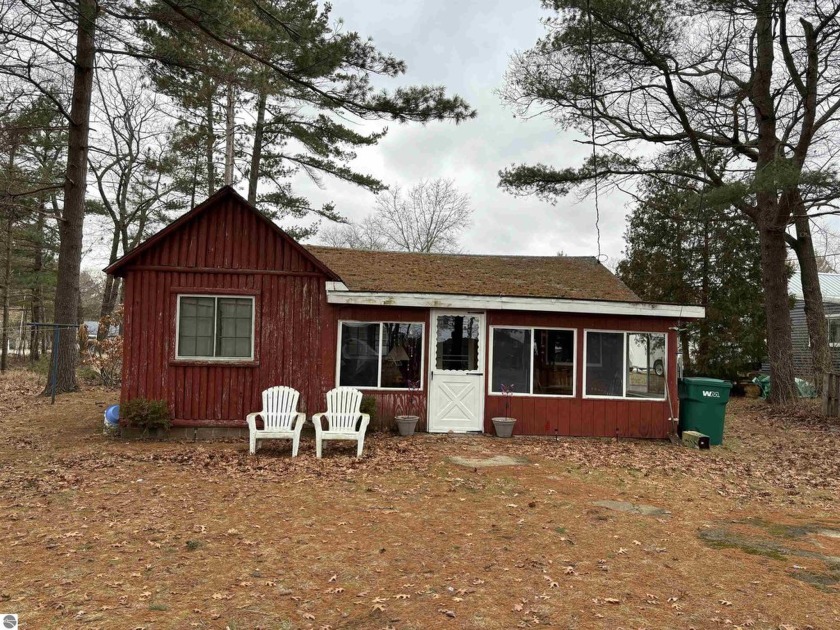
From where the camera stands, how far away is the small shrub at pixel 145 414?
8.72 meters

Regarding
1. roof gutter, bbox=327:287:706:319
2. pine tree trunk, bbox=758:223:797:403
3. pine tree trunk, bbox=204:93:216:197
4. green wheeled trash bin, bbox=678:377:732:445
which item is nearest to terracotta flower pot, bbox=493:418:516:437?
roof gutter, bbox=327:287:706:319

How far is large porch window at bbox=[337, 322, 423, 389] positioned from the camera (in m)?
9.71

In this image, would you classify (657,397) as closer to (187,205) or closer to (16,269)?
(187,205)

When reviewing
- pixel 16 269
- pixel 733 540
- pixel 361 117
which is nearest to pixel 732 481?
pixel 733 540

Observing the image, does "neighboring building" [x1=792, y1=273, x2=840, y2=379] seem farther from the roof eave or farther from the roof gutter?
the roof eave

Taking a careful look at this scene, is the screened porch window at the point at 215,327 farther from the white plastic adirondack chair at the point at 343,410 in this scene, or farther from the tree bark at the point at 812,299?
the tree bark at the point at 812,299

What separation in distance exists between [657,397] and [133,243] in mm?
23146

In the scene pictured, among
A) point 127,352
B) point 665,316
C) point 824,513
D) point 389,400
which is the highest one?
point 665,316

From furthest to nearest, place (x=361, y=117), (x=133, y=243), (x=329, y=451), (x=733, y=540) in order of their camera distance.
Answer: (x=133, y=243)
(x=361, y=117)
(x=329, y=451)
(x=733, y=540)

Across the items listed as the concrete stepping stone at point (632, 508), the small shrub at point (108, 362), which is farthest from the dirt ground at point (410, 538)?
the small shrub at point (108, 362)

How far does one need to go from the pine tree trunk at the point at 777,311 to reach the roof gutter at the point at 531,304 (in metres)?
6.65

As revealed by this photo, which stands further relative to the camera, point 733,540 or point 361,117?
point 361,117

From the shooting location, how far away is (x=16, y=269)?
21516 mm

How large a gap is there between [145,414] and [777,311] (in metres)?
14.9
